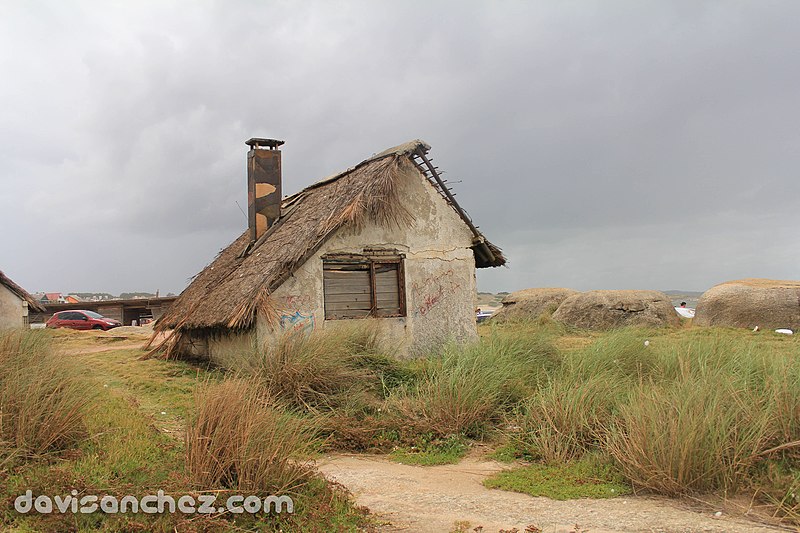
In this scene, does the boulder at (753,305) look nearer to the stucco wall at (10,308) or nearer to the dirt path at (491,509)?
the dirt path at (491,509)

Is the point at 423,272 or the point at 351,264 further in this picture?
the point at 423,272

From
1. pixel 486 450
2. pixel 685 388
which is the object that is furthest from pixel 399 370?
pixel 685 388

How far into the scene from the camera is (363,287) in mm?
12969

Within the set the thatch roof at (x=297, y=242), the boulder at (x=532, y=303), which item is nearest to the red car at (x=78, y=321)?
the thatch roof at (x=297, y=242)

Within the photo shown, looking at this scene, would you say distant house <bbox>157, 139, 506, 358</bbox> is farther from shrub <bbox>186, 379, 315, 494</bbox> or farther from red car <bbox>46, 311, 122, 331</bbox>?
red car <bbox>46, 311, 122, 331</bbox>

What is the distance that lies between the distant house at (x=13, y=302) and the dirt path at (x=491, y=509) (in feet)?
72.3

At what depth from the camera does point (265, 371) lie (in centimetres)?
946

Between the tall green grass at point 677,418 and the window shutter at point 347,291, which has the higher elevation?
the window shutter at point 347,291

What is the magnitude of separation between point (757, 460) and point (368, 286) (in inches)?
314

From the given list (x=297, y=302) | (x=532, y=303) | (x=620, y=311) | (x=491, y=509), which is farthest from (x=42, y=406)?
(x=532, y=303)

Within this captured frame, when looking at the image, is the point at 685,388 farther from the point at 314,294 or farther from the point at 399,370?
the point at 314,294

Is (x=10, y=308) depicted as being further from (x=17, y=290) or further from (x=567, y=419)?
(x=567, y=419)

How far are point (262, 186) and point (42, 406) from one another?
9116 millimetres

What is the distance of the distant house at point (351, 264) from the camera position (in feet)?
39.2
